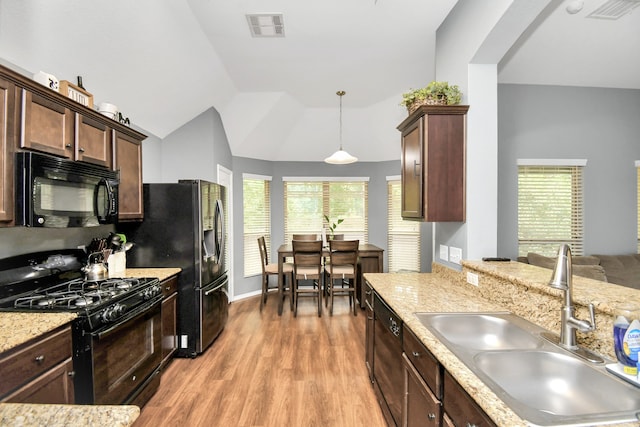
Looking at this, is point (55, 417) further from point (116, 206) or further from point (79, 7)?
point (79, 7)

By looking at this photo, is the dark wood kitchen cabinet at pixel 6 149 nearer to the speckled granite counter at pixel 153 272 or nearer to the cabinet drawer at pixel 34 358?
the cabinet drawer at pixel 34 358

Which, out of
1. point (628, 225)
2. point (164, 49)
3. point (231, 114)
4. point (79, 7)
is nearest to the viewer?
point (79, 7)

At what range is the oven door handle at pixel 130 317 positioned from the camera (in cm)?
167

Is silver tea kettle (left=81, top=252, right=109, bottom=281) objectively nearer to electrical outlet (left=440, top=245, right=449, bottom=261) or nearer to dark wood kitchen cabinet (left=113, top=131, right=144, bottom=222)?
dark wood kitchen cabinet (left=113, top=131, right=144, bottom=222)

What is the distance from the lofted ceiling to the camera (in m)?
2.05

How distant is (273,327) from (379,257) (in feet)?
6.15

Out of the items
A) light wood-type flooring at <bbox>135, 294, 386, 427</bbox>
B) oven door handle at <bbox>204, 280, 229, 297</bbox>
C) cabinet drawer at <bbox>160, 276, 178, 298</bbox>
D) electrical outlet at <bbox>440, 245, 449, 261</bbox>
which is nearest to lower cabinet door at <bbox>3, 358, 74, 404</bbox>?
light wood-type flooring at <bbox>135, 294, 386, 427</bbox>

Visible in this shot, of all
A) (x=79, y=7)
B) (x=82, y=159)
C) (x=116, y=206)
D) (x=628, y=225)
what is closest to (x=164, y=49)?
(x=79, y=7)

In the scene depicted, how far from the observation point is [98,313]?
66.1 inches

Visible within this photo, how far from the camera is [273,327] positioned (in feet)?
12.4

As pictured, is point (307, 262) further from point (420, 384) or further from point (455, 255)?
point (420, 384)

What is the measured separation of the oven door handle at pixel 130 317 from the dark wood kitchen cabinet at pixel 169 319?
37 centimetres

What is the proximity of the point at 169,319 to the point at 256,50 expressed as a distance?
112 inches

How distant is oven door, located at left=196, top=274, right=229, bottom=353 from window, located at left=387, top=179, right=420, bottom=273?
132 inches
